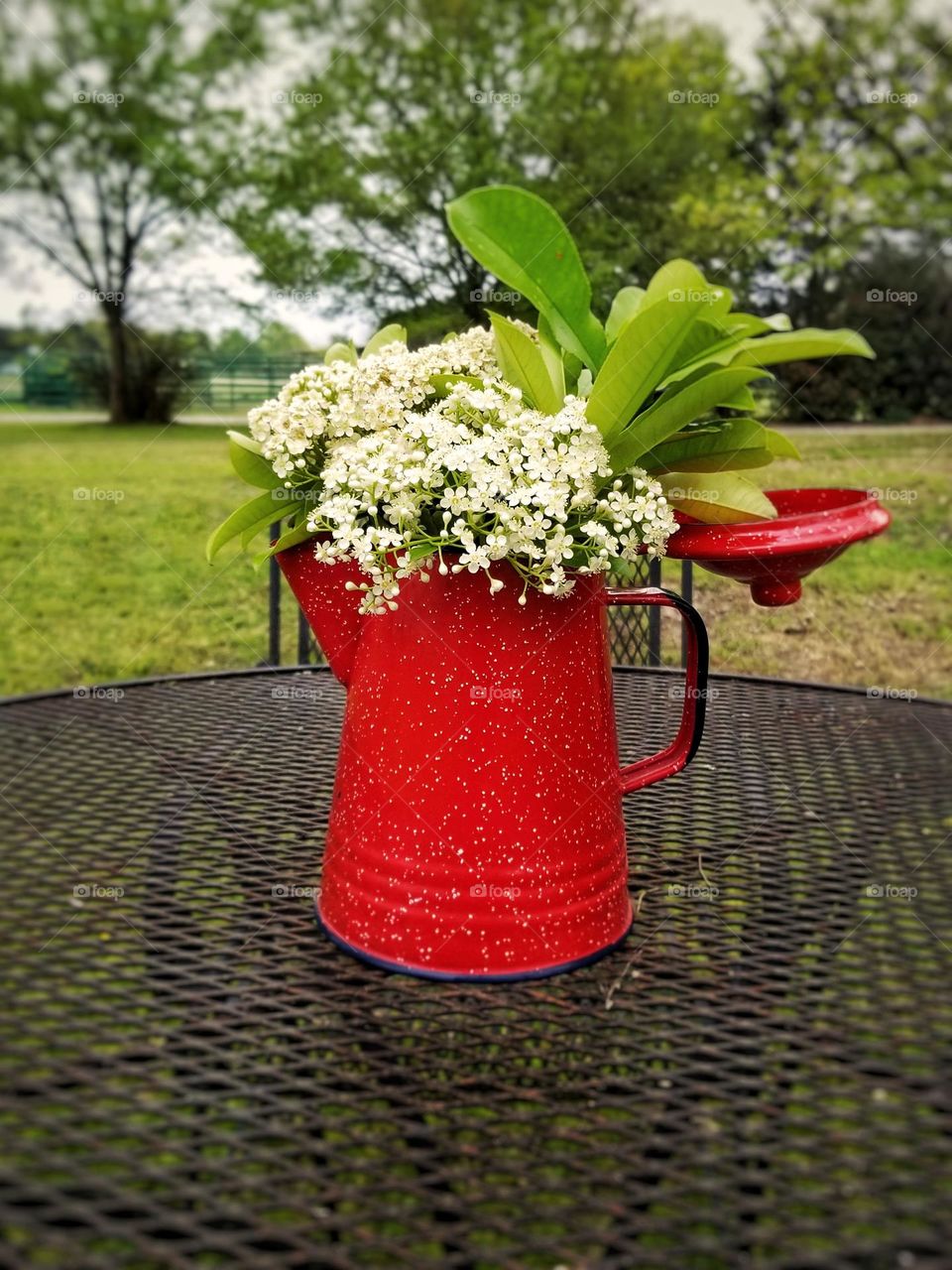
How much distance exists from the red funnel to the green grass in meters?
2.88

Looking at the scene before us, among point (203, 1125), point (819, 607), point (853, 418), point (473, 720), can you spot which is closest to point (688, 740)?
point (473, 720)

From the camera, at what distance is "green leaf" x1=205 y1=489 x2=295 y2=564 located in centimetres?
82

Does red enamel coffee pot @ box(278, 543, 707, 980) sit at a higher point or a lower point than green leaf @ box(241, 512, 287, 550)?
lower

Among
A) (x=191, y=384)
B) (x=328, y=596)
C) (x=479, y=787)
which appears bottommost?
(x=479, y=787)

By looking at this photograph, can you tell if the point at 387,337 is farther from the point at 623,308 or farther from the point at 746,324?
the point at 746,324

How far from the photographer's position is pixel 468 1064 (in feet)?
2.13

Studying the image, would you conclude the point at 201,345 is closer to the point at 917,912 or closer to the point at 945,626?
the point at 945,626

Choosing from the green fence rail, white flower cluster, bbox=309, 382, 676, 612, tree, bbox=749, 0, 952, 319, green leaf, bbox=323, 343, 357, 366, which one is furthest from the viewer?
tree, bbox=749, 0, 952, 319

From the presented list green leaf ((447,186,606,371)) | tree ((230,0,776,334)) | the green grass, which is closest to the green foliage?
green leaf ((447,186,606,371))

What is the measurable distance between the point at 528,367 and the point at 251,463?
9.2 inches

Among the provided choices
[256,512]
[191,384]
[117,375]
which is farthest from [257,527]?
[117,375]

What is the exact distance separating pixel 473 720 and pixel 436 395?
25 centimetres

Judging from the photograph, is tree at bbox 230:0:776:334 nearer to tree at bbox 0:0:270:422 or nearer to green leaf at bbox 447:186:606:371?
tree at bbox 0:0:270:422

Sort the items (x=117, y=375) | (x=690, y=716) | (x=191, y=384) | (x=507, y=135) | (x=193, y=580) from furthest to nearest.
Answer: (x=117, y=375) < (x=191, y=384) < (x=507, y=135) < (x=193, y=580) < (x=690, y=716)
